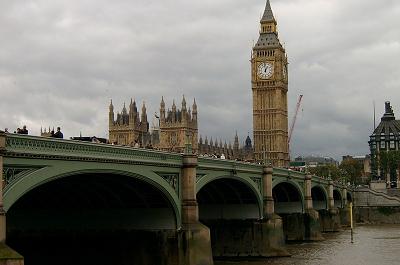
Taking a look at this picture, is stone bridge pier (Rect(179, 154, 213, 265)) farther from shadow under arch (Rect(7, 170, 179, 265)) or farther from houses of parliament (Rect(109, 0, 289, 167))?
houses of parliament (Rect(109, 0, 289, 167))

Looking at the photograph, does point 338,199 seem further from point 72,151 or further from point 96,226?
point 72,151

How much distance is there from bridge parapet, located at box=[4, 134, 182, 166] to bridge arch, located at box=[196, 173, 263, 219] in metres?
18.6

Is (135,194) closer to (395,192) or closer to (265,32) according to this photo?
(395,192)

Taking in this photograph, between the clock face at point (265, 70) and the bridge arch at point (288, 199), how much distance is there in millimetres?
97299

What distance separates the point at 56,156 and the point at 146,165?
8152mm

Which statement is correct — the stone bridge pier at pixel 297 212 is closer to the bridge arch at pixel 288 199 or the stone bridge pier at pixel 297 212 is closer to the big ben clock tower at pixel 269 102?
the bridge arch at pixel 288 199

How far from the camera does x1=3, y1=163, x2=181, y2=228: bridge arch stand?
25.3 meters

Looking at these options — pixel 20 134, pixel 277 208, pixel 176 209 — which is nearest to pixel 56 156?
pixel 20 134

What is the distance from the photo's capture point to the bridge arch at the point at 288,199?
7312 cm

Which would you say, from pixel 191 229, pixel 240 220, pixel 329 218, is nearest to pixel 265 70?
pixel 329 218

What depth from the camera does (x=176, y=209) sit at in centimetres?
3853

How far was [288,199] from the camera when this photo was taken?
7531 centimetres

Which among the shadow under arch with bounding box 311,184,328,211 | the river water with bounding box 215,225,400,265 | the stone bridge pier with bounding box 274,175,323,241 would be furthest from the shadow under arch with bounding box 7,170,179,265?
the shadow under arch with bounding box 311,184,328,211

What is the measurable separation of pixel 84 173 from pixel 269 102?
14305 centimetres
